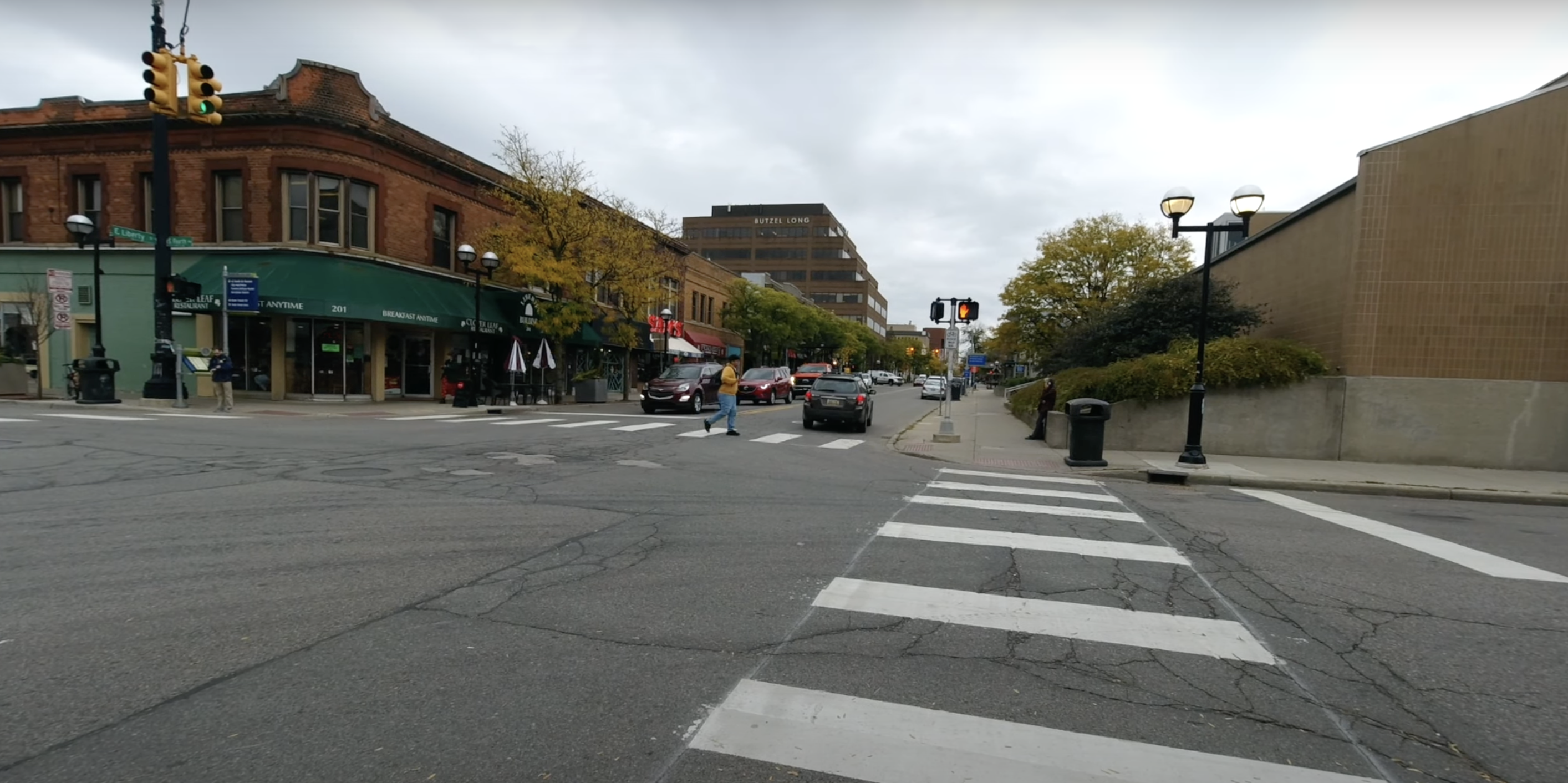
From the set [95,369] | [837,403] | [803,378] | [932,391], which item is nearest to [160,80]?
[95,369]

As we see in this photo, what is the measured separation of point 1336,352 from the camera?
1508cm

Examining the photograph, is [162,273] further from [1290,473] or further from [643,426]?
[1290,473]

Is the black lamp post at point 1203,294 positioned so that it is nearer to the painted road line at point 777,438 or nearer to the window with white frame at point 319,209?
the painted road line at point 777,438

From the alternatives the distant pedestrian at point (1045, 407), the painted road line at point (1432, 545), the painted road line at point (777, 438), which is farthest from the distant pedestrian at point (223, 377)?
the painted road line at point (1432, 545)

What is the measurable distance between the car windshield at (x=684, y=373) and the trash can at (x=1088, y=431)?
1321 cm

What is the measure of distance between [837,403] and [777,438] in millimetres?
3256

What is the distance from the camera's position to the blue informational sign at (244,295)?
19469mm

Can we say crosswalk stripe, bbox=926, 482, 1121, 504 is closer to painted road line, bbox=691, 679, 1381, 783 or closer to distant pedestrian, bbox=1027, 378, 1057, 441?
painted road line, bbox=691, 679, 1381, 783

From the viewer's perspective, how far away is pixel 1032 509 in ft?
28.5

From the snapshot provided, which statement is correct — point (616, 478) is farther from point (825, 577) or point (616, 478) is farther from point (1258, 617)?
point (1258, 617)

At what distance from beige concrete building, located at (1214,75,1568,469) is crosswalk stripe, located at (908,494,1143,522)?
9.62 m

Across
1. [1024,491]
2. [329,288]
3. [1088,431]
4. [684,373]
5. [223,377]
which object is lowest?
[1024,491]

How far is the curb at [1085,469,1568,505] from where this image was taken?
10977mm

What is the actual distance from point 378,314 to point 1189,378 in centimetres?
2126
